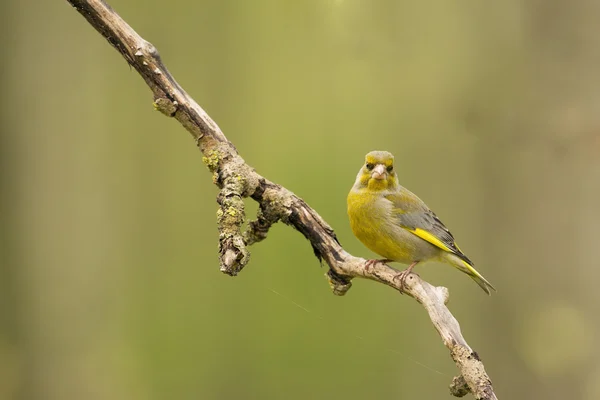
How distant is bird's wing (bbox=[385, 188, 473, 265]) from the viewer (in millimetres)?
1765

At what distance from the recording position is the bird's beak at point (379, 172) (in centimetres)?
173

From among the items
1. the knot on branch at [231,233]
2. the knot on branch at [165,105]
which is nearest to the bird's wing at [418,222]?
the knot on branch at [231,233]

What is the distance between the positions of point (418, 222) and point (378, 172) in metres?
0.19

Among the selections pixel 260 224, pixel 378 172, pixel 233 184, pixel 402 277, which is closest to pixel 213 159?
pixel 233 184

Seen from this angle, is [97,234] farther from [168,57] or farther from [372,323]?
[372,323]

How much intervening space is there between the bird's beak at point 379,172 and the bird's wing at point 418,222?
3.2 inches

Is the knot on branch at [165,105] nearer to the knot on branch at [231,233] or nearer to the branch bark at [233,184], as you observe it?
the branch bark at [233,184]

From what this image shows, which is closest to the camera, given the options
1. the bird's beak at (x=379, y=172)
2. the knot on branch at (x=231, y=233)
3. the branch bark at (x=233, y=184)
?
the knot on branch at (x=231, y=233)

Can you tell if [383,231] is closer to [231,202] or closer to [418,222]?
[418,222]

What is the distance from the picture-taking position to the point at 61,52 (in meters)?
2.48

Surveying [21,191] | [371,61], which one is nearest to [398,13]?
[371,61]

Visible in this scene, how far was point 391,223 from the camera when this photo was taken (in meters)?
1.75

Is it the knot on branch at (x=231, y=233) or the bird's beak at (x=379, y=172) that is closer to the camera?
the knot on branch at (x=231, y=233)

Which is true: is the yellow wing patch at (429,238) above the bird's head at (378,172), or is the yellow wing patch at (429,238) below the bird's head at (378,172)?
below
